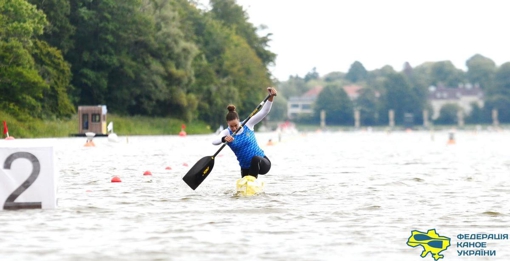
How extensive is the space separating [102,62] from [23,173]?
70921 mm

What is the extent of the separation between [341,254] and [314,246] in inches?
25.5

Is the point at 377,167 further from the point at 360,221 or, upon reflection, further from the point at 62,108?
the point at 62,108

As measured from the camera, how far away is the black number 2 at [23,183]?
15.0 meters

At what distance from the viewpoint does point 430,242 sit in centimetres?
1186

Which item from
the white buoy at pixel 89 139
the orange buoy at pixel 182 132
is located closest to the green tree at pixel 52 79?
the orange buoy at pixel 182 132

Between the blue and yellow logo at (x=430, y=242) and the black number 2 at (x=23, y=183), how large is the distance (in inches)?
217

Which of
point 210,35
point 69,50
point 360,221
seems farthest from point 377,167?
point 210,35

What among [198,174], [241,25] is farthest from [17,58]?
[241,25]

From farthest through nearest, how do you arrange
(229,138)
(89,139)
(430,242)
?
1. (89,139)
2. (229,138)
3. (430,242)

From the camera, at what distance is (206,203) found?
1712 cm

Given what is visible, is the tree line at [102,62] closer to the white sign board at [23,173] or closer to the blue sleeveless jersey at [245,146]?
the blue sleeveless jersey at [245,146]

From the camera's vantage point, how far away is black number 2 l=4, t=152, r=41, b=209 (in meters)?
15.0

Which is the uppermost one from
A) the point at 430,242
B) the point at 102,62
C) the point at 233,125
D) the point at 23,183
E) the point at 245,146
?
the point at 102,62

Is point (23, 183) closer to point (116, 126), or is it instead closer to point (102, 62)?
point (116, 126)
